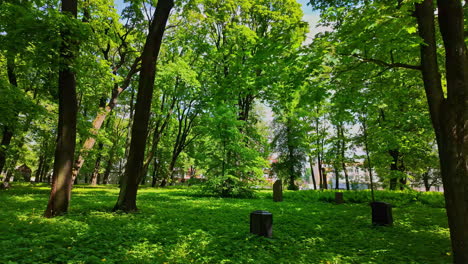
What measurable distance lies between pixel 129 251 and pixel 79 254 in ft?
2.61

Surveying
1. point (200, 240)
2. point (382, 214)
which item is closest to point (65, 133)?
Answer: point (200, 240)

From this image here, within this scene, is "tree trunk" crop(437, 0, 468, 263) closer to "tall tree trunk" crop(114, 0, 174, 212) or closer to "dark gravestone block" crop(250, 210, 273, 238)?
"dark gravestone block" crop(250, 210, 273, 238)

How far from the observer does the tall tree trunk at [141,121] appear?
8.17 m

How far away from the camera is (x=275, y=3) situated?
68.0 ft

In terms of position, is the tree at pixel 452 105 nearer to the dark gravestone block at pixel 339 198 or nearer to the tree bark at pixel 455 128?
the tree bark at pixel 455 128

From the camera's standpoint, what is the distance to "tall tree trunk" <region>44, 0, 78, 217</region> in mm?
7051

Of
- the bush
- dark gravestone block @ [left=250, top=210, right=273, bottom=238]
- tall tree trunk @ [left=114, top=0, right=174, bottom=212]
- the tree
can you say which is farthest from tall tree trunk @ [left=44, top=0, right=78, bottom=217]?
the bush

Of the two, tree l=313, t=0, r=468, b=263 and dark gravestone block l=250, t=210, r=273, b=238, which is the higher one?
tree l=313, t=0, r=468, b=263

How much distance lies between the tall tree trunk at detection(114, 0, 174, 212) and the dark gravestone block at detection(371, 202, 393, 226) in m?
8.02

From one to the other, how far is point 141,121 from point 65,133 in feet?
7.29

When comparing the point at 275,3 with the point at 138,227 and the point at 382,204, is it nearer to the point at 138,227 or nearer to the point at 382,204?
the point at 382,204

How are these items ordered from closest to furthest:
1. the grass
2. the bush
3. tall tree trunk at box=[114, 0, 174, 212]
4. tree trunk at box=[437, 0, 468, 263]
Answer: tree trunk at box=[437, 0, 468, 263] < the grass < tall tree trunk at box=[114, 0, 174, 212] < the bush

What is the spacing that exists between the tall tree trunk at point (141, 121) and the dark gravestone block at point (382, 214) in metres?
8.02

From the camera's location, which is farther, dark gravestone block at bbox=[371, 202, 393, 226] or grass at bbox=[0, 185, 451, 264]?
dark gravestone block at bbox=[371, 202, 393, 226]
